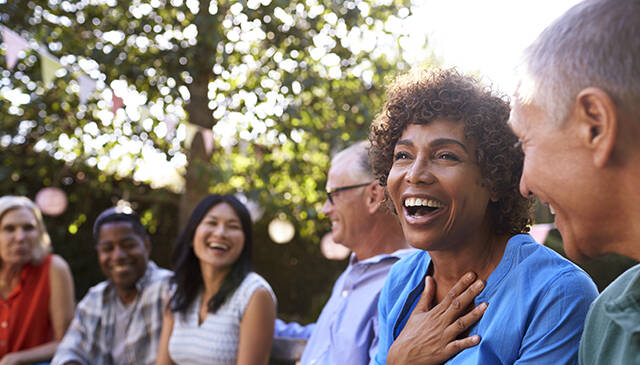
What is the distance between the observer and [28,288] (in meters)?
4.09

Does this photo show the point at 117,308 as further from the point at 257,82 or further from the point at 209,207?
the point at 257,82

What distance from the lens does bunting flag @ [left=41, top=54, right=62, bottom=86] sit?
15.5 ft

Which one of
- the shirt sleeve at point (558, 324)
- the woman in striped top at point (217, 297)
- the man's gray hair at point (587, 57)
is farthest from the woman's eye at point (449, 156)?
the woman in striped top at point (217, 297)

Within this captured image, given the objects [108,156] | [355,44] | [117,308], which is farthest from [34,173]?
[355,44]

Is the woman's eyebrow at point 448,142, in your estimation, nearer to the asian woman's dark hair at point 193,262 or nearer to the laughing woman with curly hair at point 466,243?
the laughing woman with curly hair at point 466,243

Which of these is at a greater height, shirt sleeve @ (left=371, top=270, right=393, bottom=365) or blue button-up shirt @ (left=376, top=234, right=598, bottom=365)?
blue button-up shirt @ (left=376, top=234, right=598, bottom=365)

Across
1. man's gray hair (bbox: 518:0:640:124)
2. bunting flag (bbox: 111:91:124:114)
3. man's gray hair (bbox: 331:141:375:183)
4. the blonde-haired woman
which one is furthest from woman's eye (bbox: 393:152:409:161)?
bunting flag (bbox: 111:91:124:114)

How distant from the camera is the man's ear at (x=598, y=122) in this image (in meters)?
0.98

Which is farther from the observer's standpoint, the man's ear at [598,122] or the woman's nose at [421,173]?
the woman's nose at [421,173]

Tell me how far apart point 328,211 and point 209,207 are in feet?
2.90

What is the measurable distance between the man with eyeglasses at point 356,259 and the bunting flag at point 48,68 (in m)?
2.90

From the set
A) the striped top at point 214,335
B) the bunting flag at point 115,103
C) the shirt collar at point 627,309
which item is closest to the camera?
the shirt collar at point 627,309

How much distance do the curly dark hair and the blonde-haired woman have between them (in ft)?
10.5

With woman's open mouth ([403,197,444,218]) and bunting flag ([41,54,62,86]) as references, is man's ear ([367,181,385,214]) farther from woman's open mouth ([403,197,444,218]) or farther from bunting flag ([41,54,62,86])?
bunting flag ([41,54,62,86])
